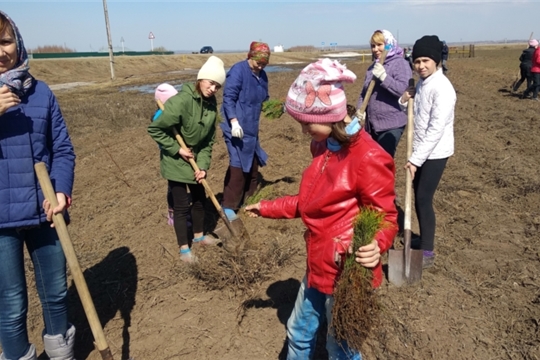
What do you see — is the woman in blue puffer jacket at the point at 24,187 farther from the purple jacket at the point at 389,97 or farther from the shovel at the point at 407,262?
the purple jacket at the point at 389,97

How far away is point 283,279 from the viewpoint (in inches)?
141

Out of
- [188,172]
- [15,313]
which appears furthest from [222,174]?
[15,313]

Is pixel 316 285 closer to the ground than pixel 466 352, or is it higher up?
higher up

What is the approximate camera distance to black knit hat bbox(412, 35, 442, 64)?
327 centimetres

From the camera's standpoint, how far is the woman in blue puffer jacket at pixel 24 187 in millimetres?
2088

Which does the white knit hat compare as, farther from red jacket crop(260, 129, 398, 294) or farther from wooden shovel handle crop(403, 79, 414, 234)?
red jacket crop(260, 129, 398, 294)

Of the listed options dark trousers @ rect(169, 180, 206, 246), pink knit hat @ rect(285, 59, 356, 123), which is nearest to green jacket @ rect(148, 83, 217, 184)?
dark trousers @ rect(169, 180, 206, 246)

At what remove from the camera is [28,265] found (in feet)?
13.4

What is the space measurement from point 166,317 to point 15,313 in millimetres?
1128

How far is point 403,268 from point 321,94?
1.94 metres

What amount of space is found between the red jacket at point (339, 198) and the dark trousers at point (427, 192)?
1.57 metres

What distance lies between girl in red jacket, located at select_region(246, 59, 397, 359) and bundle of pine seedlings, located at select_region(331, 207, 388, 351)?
43 millimetres

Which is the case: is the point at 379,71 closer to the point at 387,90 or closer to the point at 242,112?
the point at 387,90

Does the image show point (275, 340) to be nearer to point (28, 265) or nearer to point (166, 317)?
point (166, 317)
